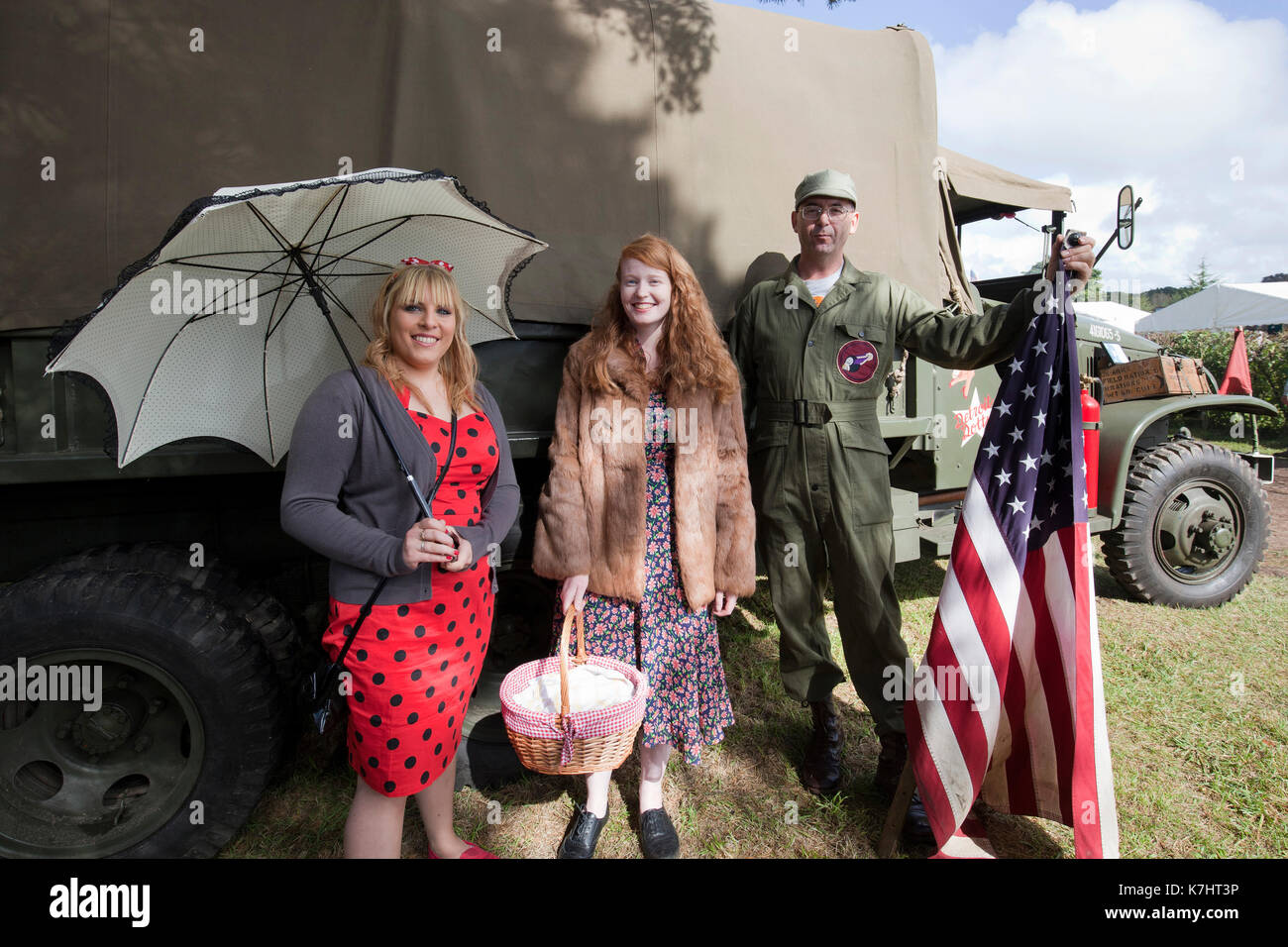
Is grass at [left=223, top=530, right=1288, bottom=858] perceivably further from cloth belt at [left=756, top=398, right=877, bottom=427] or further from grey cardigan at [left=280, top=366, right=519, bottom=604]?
cloth belt at [left=756, top=398, right=877, bottom=427]

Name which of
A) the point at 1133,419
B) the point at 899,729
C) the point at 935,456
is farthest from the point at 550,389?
the point at 1133,419

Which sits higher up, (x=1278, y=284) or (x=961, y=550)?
(x=1278, y=284)

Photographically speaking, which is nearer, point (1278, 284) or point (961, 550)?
Answer: point (961, 550)

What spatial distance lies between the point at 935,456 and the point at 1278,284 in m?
19.8

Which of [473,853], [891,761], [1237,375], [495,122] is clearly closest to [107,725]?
[473,853]

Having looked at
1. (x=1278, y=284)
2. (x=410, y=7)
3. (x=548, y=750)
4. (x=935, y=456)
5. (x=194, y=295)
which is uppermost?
(x=1278, y=284)

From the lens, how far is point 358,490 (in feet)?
6.31

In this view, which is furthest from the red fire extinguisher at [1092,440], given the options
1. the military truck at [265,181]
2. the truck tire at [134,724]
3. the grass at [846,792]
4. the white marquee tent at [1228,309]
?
the white marquee tent at [1228,309]

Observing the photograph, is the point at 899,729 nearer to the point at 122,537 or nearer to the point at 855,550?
the point at 855,550

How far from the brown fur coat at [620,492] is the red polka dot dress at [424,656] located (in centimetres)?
31

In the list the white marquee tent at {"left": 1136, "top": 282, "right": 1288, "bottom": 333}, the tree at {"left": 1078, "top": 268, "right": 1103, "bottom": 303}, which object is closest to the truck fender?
the tree at {"left": 1078, "top": 268, "right": 1103, "bottom": 303}

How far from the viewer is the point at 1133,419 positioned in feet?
15.2

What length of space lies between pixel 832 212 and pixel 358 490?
1859mm

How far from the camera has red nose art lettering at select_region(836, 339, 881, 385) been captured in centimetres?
267
